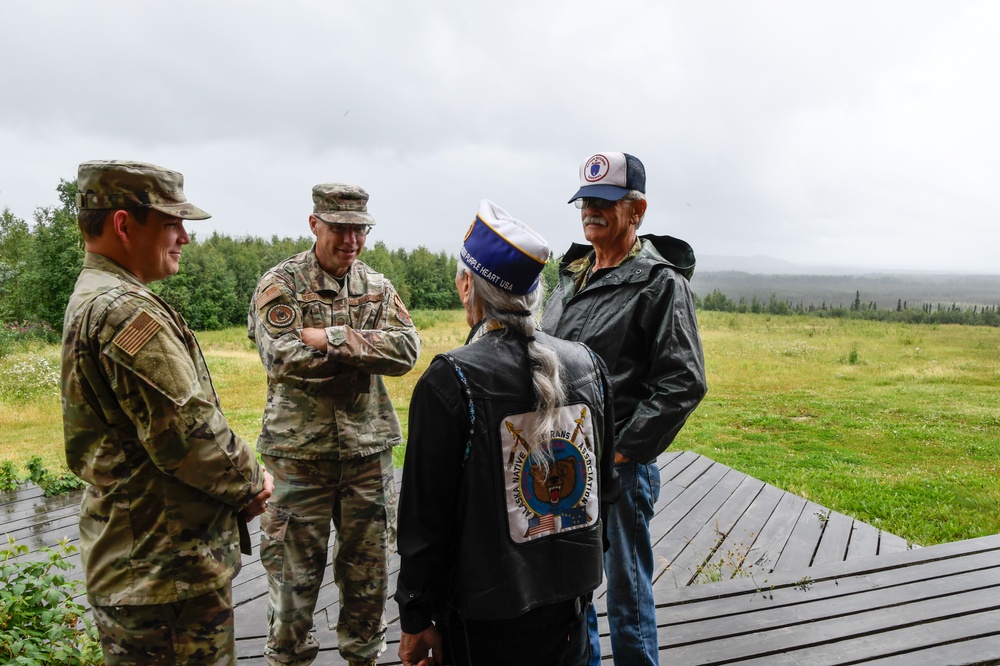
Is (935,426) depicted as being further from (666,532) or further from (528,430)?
(528,430)

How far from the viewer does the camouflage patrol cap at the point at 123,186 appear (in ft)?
5.24

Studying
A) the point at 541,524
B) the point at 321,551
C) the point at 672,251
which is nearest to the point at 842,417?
the point at 672,251

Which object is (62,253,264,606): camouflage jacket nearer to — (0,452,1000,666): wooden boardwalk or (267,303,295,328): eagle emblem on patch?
(267,303,295,328): eagle emblem on patch

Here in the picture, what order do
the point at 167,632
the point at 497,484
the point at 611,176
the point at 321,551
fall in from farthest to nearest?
the point at 321,551 → the point at 611,176 → the point at 167,632 → the point at 497,484

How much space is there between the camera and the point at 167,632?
166 cm

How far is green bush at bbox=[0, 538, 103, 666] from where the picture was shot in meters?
2.32

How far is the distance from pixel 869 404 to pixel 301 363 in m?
8.67

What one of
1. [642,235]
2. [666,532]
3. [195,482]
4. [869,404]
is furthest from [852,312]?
[195,482]

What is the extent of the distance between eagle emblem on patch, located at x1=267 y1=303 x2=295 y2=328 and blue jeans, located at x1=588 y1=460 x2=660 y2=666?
54.0 inches

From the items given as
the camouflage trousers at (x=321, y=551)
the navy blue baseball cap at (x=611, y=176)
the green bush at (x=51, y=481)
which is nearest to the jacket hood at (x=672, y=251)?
the navy blue baseball cap at (x=611, y=176)

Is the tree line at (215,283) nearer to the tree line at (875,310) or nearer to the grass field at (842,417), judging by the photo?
the tree line at (875,310)

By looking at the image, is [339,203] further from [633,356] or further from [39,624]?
[39,624]

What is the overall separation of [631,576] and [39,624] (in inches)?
90.7

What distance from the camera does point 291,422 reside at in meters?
2.48
